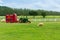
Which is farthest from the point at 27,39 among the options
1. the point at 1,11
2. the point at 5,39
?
the point at 1,11

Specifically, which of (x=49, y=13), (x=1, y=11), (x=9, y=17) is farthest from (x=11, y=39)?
(x=49, y=13)

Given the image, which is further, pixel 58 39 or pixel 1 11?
pixel 1 11

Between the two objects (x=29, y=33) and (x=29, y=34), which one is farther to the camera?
(x=29, y=33)

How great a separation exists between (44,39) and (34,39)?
2.44 ft

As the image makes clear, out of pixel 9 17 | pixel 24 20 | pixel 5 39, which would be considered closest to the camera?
pixel 5 39

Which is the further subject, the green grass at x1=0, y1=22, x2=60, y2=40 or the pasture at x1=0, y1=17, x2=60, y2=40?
the pasture at x1=0, y1=17, x2=60, y2=40

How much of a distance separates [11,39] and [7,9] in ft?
251

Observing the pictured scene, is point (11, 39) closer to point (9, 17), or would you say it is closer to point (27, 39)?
point (27, 39)

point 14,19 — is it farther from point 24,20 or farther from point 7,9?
point 7,9

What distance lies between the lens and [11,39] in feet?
50.1

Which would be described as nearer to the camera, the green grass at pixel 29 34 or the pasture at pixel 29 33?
the green grass at pixel 29 34

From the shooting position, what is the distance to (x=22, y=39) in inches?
605

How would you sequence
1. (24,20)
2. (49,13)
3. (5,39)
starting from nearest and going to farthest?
(5,39)
(24,20)
(49,13)

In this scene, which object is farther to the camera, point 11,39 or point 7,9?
point 7,9
